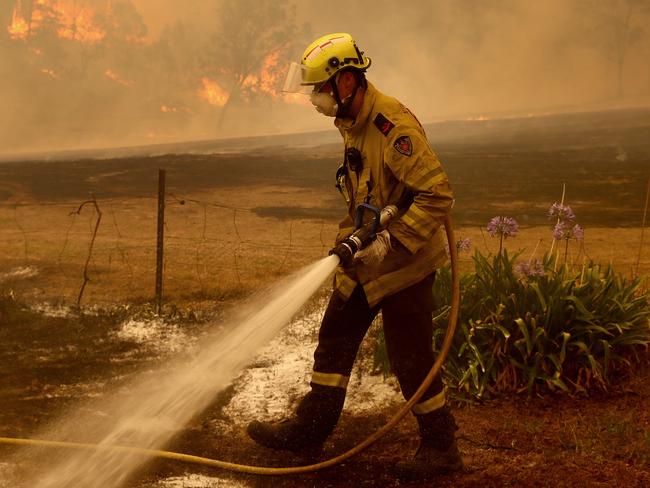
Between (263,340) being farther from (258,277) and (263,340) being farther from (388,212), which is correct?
(258,277)

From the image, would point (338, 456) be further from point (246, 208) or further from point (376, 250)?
point (246, 208)

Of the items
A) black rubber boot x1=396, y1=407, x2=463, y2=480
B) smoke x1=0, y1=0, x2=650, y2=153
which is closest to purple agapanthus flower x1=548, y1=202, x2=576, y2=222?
black rubber boot x1=396, y1=407, x2=463, y2=480

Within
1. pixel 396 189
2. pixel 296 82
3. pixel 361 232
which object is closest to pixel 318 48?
pixel 296 82

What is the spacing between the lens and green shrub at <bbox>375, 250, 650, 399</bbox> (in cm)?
426

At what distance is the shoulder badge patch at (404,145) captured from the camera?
308 cm

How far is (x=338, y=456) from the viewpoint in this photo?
362cm

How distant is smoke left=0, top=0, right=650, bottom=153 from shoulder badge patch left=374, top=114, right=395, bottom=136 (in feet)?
100

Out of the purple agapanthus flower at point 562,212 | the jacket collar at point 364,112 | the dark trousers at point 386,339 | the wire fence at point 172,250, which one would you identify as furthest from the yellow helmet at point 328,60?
the wire fence at point 172,250

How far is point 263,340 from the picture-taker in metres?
3.49

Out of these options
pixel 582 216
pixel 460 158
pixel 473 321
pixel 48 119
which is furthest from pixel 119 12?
pixel 473 321

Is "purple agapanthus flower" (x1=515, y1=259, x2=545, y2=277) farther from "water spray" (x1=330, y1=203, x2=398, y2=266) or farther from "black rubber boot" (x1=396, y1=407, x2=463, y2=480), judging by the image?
"water spray" (x1=330, y1=203, x2=398, y2=266)

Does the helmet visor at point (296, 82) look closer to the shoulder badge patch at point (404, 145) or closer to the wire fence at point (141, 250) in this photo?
the shoulder badge patch at point (404, 145)

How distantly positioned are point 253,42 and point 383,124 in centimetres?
3467

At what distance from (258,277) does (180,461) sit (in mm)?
4964
